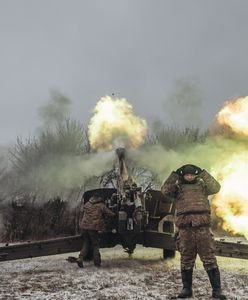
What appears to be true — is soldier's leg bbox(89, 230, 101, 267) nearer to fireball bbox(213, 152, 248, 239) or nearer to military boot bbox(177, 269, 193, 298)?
fireball bbox(213, 152, 248, 239)

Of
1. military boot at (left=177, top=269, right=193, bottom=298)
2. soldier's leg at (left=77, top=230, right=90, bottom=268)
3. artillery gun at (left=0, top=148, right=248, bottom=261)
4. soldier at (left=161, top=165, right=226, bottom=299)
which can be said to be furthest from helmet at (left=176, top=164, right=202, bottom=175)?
soldier's leg at (left=77, top=230, right=90, bottom=268)

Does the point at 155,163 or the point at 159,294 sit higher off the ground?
the point at 155,163

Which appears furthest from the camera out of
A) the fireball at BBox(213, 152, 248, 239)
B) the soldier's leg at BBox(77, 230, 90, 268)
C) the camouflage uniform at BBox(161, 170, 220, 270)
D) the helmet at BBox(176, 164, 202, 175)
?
the soldier's leg at BBox(77, 230, 90, 268)

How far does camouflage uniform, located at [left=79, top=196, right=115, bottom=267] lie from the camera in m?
11.1

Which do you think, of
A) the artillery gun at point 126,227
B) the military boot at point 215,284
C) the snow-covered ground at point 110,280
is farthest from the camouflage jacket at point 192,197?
the artillery gun at point 126,227

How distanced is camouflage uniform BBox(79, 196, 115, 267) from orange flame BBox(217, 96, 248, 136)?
11.4 ft

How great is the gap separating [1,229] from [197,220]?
64.5ft

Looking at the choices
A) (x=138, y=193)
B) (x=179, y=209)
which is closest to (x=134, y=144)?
(x=138, y=193)

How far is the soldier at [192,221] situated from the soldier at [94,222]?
3.82 meters

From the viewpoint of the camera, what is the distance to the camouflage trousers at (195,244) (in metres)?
7.14

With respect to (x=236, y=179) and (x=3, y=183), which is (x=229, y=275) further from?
(x=3, y=183)

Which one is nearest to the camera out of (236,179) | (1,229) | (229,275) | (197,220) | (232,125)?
(197,220)

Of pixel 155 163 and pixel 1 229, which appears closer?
pixel 155 163

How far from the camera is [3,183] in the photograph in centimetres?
2598
